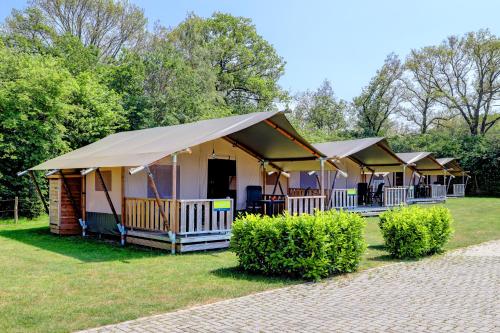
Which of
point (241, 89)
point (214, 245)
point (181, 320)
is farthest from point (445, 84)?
point (181, 320)

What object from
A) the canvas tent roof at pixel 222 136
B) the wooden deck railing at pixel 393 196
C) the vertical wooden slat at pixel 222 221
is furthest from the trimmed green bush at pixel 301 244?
the wooden deck railing at pixel 393 196

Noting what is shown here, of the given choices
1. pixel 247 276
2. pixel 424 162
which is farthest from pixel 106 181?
pixel 424 162

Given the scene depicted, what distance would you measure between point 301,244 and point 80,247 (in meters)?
5.93

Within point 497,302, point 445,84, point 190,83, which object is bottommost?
point 497,302

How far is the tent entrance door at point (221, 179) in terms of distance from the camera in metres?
12.9

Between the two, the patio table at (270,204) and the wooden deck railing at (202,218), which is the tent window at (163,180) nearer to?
the wooden deck railing at (202,218)

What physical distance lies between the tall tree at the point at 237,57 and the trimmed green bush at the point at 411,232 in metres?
26.1

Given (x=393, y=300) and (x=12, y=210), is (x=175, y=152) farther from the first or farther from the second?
(x=12, y=210)

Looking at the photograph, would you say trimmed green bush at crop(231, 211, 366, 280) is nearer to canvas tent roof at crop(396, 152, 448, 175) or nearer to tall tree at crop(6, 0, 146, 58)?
canvas tent roof at crop(396, 152, 448, 175)

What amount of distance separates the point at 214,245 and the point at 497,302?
592 cm

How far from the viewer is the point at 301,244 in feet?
24.4

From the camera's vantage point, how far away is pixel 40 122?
57.5ft

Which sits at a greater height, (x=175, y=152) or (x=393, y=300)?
(x=175, y=152)

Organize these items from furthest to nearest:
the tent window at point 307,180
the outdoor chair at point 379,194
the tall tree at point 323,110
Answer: the tall tree at point 323,110, the outdoor chair at point 379,194, the tent window at point 307,180
